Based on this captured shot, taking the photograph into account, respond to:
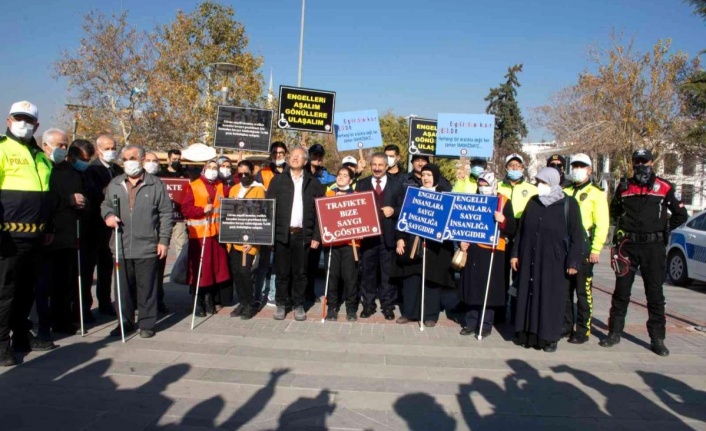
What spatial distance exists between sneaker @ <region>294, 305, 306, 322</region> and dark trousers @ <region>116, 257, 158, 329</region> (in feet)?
5.92

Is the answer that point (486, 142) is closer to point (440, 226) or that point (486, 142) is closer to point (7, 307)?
point (440, 226)

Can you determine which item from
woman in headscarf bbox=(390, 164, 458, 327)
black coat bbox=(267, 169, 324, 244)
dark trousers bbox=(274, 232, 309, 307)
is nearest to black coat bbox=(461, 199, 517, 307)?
woman in headscarf bbox=(390, 164, 458, 327)

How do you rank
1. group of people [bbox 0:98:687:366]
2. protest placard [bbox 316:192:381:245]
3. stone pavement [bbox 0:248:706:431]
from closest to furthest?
stone pavement [bbox 0:248:706:431] < group of people [bbox 0:98:687:366] < protest placard [bbox 316:192:381:245]

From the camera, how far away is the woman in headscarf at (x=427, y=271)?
7.13m

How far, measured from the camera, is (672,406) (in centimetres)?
469

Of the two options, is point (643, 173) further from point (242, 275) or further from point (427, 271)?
point (242, 275)

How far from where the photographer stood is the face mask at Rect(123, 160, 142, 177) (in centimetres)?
622

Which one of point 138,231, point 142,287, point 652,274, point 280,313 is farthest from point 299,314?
point 652,274

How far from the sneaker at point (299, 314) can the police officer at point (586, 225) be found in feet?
11.1

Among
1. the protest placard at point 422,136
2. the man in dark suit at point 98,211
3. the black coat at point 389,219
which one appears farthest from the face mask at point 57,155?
the protest placard at point 422,136

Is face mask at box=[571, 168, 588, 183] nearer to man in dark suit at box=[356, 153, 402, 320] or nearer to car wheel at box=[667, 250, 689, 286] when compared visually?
man in dark suit at box=[356, 153, 402, 320]

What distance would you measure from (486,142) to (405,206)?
15.8 feet

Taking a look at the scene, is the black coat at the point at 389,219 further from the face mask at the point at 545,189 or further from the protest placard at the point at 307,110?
the protest placard at the point at 307,110

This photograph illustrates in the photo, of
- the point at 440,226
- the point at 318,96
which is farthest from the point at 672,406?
the point at 318,96
